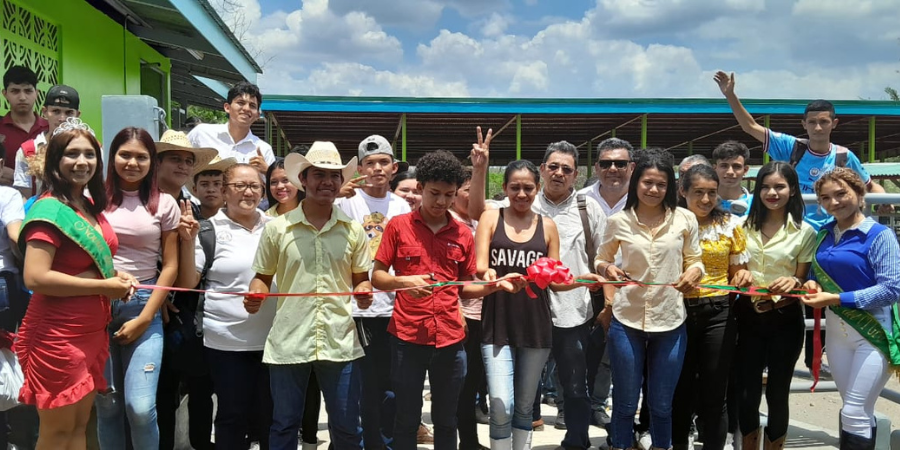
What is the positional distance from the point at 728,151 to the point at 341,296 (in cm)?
303

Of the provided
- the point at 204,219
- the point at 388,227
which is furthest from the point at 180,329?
the point at 388,227

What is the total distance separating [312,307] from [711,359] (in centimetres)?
236

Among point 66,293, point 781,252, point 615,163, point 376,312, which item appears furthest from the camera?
point 615,163

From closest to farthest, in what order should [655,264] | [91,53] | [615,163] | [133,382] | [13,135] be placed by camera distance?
[133,382], [655,264], [615,163], [13,135], [91,53]

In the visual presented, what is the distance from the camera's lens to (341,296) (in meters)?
3.38

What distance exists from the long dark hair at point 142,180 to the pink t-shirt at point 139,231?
0.02m

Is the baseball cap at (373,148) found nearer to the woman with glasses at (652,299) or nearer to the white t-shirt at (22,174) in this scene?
the woman with glasses at (652,299)

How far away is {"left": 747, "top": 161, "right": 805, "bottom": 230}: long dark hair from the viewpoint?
389 centimetres

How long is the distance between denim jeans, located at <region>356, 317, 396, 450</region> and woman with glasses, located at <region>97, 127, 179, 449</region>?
3.88ft

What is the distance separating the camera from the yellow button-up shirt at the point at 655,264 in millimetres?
3686

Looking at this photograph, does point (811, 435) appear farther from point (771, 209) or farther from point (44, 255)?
point (44, 255)

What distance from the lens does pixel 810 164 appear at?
5039 mm

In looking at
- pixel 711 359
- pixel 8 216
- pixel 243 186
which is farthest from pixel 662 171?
pixel 8 216

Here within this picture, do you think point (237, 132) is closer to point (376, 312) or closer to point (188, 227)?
point (188, 227)
